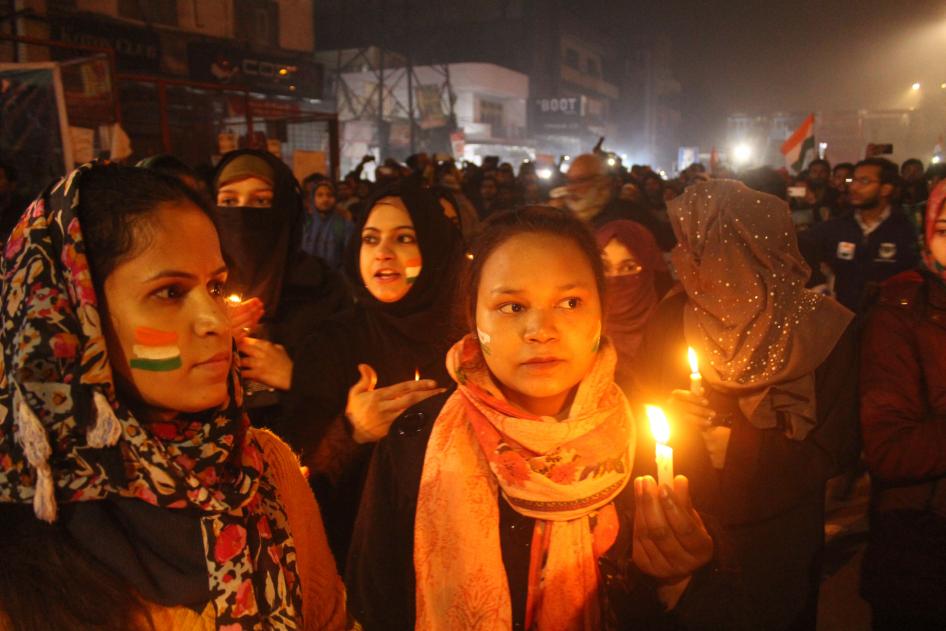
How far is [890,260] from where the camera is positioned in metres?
5.83

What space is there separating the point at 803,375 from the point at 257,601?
6.24 ft

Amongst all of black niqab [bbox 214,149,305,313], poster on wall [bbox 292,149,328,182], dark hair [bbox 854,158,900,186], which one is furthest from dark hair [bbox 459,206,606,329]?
poster on wall [bbox 292,149,328,182]

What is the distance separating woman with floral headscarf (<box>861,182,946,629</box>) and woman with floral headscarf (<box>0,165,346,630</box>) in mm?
2072

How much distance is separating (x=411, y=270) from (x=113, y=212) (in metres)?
1.73

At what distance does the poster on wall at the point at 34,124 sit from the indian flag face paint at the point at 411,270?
151 inches

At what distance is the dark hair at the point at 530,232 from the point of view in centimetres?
182

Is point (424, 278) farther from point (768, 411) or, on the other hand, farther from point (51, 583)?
point (51, 583)

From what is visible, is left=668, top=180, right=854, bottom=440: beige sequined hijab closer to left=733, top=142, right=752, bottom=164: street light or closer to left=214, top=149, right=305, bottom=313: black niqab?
left=214, top=149, right=305, bottom=313: black niqab

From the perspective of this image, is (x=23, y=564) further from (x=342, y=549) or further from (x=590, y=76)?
(x=590, y=76)

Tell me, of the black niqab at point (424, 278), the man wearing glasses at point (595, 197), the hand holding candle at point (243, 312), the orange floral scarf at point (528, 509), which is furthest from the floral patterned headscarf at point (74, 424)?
the man wearing glasses at point (595, 197)

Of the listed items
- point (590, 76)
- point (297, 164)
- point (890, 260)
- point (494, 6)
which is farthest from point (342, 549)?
point (590, 76)

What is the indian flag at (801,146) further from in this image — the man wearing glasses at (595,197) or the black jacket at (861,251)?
the man wearing glasses at (595,197)

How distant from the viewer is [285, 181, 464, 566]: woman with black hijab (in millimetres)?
2490

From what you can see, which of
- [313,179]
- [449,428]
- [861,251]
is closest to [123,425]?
[449,428]
